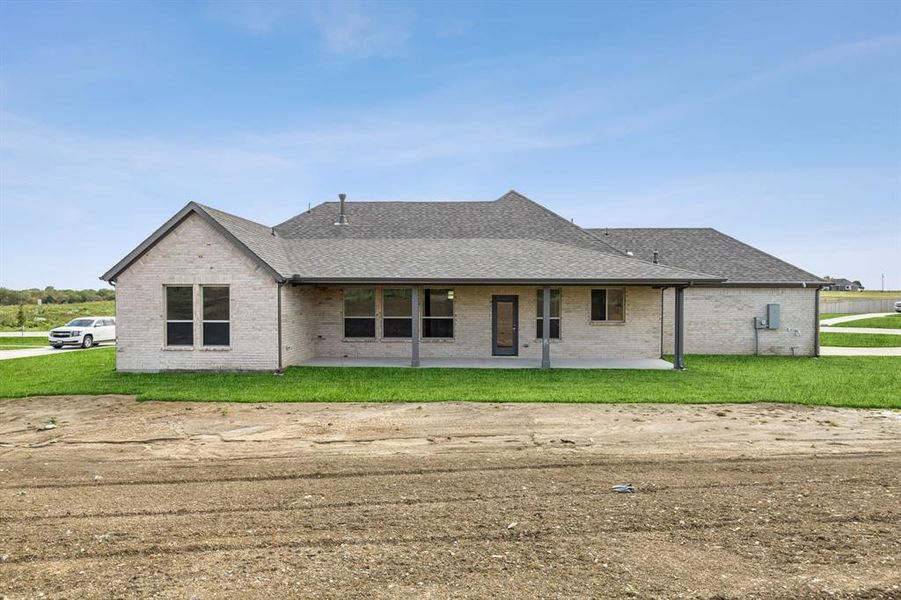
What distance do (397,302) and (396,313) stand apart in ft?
1.33

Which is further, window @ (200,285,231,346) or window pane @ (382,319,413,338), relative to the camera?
window pane @ (382,319,413,338)

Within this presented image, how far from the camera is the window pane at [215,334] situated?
640 inches

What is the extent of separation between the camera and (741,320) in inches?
846

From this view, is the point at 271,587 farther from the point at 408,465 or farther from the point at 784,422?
the point at 784,422

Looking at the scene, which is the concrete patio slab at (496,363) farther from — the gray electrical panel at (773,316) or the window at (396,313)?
the gray electrical panel at (773,316)

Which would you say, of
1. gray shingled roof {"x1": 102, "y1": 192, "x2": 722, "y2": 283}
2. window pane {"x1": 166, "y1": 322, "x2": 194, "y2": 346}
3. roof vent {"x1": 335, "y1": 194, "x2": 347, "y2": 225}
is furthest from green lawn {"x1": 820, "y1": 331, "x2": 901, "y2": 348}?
window pane {"x1": 166, "y1": 322, "x2": 194, "y2": 346}

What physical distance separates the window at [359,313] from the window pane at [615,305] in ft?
28.1

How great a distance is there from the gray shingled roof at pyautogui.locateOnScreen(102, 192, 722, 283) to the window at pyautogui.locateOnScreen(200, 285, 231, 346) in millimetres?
1731

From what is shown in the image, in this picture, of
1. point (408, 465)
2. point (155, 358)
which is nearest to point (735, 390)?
point (408, 465)

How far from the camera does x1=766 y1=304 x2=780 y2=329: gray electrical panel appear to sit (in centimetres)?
2119

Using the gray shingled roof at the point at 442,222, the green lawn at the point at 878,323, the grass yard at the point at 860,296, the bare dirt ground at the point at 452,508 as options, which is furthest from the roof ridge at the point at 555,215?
the grass yard at the point at 860,296

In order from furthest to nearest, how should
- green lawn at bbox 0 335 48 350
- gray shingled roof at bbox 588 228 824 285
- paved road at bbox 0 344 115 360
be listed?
green lawn at bbox 0 335 48 350, paved road at bbox 0 344 115 360, gray shingled roof at bbox 588 228 824 285

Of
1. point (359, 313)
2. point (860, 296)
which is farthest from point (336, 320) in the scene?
point (860, 296)

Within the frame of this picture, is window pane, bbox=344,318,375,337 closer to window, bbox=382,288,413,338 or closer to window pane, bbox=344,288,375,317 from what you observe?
window pane, bbox=344,288,375,317
